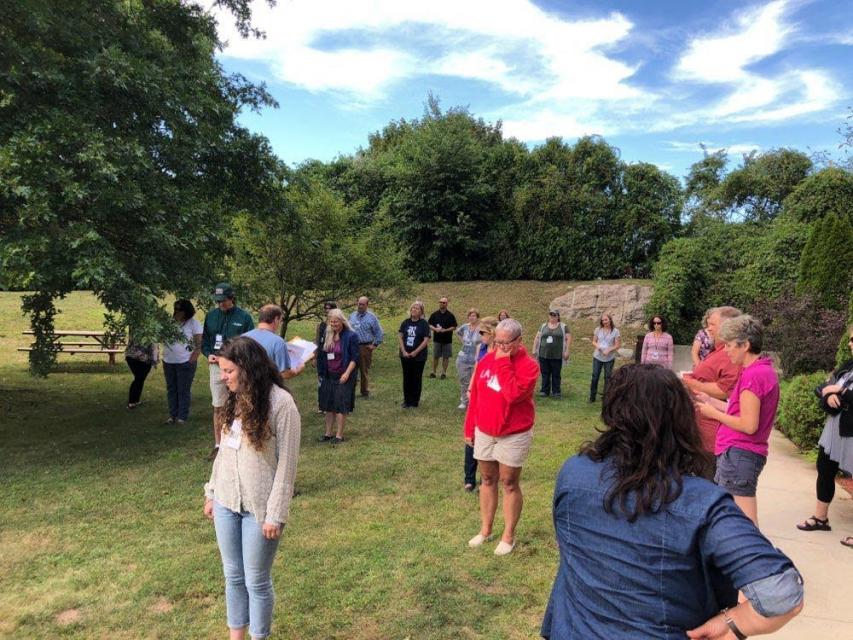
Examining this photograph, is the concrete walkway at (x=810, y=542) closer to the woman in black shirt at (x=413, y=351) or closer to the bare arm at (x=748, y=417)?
the bare arm at (x=748, y=417)

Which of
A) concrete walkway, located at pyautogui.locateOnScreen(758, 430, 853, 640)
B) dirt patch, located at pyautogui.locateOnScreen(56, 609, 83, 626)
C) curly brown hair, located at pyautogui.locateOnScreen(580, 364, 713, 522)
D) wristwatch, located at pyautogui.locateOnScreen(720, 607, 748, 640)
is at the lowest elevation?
concrete walkway, located at pyautogui.locateOnScreen(758, 430, 853, 640)

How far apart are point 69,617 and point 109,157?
4511 millimetres

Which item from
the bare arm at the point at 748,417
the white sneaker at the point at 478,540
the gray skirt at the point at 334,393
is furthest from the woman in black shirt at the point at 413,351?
the bare arm at the point at 748,417

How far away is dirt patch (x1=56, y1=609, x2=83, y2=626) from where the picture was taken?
3.53 metres

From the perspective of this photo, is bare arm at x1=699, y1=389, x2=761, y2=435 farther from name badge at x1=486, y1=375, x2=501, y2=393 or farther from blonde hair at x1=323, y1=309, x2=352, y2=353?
blonde hair at x1=323, y1=309, x2=352, y2=353

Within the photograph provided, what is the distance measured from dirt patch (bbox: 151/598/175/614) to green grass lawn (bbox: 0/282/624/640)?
13 mm

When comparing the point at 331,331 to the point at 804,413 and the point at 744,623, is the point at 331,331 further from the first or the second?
the point at 744,623

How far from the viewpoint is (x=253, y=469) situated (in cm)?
291

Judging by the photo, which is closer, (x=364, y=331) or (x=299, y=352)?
(x=299, y=352)

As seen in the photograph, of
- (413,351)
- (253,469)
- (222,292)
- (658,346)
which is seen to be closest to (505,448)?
(253,469)

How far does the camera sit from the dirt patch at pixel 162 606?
12.0 ft

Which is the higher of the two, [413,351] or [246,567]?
[413,351]

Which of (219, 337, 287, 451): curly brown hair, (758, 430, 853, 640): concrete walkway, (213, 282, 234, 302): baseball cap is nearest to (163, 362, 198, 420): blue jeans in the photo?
(213, 282, 234, 302): baseball cap

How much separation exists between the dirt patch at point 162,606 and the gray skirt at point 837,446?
16.3 feet
